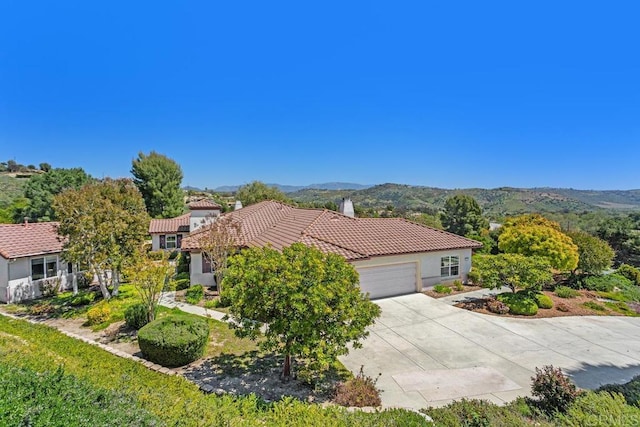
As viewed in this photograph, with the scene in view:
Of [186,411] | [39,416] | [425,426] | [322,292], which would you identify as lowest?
[425,426]

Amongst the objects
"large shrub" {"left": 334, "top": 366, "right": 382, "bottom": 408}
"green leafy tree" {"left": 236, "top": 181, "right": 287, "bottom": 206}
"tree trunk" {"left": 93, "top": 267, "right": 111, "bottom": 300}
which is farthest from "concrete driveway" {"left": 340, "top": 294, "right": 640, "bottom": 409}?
"green leafy tree" {"left": 236, "top": 181, "right": 287, "bottom": 206}

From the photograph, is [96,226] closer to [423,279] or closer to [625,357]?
[423,279]

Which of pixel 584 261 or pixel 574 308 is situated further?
pixel 584 261

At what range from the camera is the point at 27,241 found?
19.0 m

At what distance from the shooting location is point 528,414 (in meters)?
7.38

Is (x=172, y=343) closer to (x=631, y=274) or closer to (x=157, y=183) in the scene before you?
(x=631, y=274)

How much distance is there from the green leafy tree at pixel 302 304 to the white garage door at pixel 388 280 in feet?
29.1

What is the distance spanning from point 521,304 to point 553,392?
8.69 meters

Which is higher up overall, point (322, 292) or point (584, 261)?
point (322, 292)

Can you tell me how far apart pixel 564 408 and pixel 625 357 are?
6.17 metres

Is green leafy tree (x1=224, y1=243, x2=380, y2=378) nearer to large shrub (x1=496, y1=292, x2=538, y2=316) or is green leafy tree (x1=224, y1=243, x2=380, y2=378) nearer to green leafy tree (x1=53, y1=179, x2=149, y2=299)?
large shrub (x1=496, y1=292, x2=538, y2=316)

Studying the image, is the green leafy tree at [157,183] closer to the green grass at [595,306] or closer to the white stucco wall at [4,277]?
the white stucco wall at [4,277]

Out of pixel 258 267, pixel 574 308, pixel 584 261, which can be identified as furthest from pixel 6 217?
pixel 584 261

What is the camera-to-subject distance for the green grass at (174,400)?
5.26m
